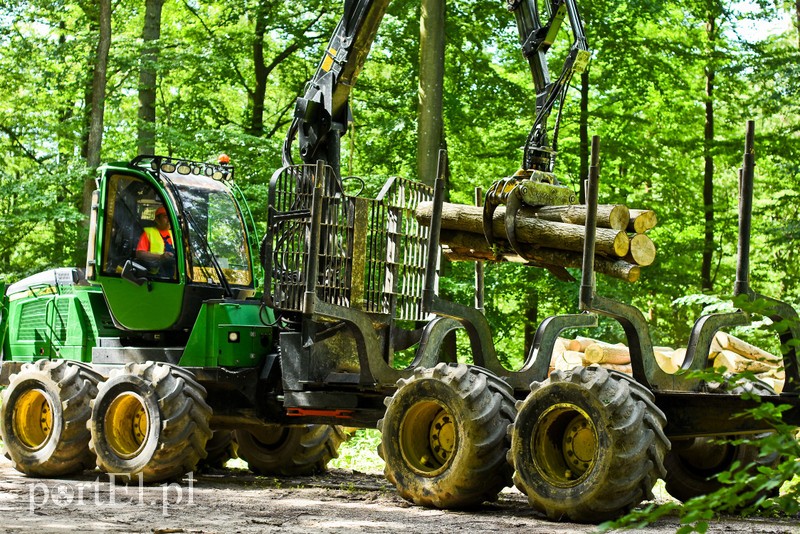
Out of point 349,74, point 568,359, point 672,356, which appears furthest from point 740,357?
point 349,74

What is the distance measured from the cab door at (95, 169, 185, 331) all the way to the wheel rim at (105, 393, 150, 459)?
1.05 metres

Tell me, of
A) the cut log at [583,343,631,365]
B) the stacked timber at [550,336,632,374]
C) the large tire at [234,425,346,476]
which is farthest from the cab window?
the cut log at [583,343,631,365]

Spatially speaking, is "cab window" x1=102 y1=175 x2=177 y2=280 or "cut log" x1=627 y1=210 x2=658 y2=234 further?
"cab window" x1=102 y1=175 x2=177 y2=280

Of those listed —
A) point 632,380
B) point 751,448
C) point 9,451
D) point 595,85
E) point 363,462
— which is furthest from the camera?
point 595,85

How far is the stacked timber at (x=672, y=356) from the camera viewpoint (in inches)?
577

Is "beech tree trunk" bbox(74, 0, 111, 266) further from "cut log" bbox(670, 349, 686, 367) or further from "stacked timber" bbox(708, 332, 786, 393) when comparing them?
"stacked timber" bbox(708, 332, 786, 393)

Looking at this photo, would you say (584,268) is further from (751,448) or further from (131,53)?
(131,53)

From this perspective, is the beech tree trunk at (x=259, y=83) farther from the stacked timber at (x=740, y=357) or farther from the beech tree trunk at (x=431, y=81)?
the stacked timber at (x=740, y=357)

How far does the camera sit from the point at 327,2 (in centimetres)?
2159

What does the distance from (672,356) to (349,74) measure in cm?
720

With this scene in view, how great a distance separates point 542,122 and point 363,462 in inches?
248

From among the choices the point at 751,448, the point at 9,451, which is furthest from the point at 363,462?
the point at 751,448

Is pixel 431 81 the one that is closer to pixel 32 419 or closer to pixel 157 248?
pixel 157 248

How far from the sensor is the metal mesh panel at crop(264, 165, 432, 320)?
9633 mm
